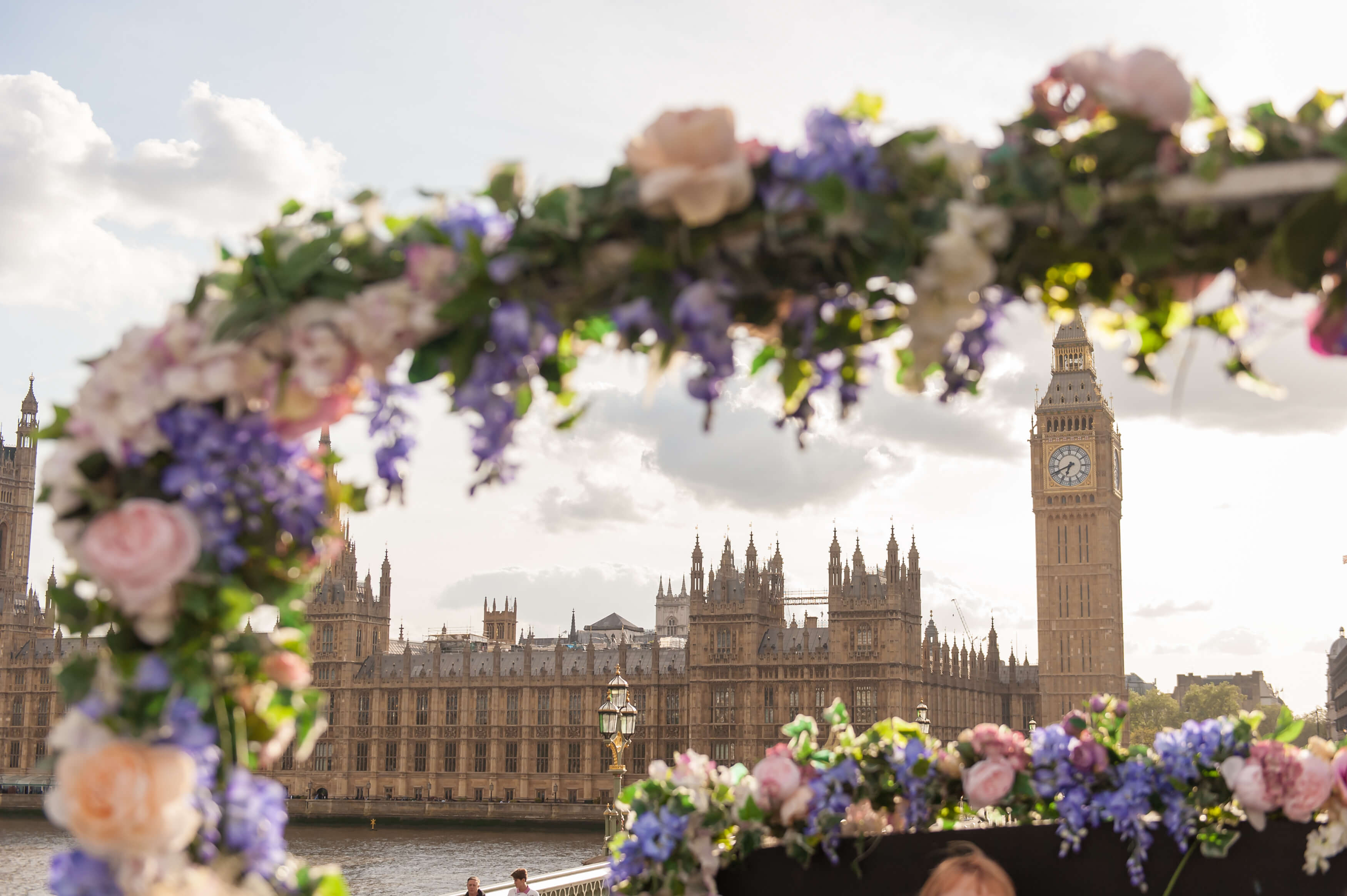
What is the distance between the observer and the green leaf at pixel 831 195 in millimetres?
1979

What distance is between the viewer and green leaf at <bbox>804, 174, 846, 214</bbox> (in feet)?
6.49

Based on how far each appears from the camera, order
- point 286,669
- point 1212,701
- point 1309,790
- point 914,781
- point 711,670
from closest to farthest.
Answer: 1. point 286,669
2. point 1309,790
3. point 914,781
4. point 711,670
5. point 1212,701

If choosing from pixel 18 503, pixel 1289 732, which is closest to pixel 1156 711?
pixel 18 503

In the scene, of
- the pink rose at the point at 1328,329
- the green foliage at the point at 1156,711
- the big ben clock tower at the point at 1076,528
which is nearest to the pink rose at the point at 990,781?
the pink rose at the point at 1328,329

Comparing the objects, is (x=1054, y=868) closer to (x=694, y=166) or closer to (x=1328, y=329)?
(x=1328, y=329)

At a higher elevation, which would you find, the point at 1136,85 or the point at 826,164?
the point at 1136,85

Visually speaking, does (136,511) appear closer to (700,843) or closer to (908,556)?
(700,843)

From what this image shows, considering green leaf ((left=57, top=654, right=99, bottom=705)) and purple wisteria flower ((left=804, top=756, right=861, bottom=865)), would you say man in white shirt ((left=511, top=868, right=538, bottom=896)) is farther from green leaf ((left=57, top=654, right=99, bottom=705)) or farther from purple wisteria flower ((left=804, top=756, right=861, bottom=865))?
green leaf ((left=57, top=654, right=99, bottom=705))

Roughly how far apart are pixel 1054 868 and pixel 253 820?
102 inches

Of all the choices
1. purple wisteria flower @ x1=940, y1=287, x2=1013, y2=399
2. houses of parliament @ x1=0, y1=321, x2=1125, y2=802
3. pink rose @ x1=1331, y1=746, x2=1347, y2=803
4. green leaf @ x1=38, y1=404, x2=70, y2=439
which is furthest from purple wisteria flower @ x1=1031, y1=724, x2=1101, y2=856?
houses of parliament @ x1=0, y1=321, x2=1125, y2=802

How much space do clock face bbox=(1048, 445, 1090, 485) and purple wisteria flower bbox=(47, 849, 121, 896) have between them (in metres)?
62.6

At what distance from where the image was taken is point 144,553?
6.79 feet

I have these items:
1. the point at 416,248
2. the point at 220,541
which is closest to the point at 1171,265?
the point at 416,248

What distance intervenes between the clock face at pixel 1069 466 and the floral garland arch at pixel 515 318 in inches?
2446
